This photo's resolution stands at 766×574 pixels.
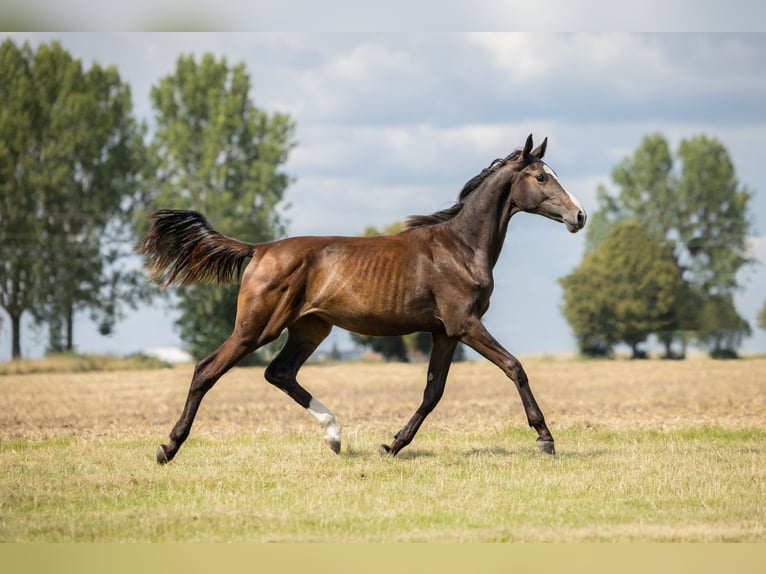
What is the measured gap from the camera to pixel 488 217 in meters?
10.7

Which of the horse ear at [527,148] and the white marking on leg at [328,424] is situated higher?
the horse ear at [527,148]

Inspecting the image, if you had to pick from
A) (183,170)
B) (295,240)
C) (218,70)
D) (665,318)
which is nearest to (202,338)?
(183,170)

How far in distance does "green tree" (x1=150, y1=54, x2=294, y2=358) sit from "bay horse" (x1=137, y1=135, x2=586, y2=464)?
3617 centimetres

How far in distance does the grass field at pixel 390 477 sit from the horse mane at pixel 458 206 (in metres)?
2.69

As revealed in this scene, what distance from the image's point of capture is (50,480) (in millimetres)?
9383

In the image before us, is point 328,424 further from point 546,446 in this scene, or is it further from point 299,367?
point 546,446

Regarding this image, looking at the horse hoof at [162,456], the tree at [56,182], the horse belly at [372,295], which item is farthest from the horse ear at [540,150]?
the tree at [56,182]

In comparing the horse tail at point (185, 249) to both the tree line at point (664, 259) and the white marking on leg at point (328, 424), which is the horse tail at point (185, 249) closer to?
the white marking on leg at point (328, 424)

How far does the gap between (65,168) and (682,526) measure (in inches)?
1785

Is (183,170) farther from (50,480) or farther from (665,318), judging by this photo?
(50,480)

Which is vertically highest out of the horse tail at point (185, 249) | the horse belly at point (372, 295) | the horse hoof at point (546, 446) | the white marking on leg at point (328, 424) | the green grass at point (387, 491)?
the horse tail at point (185, 249)

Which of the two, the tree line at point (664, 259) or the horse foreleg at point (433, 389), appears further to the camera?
the tree line at point (664, 259)

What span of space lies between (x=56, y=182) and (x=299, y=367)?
41.1 m

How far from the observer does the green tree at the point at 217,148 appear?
48156 millimetres
